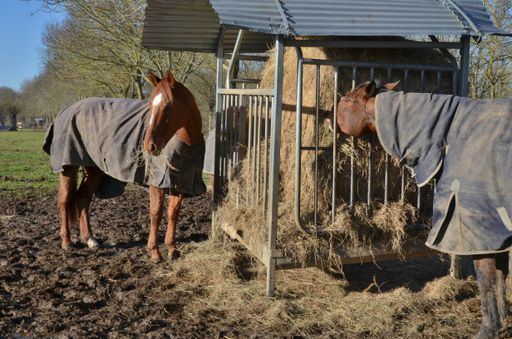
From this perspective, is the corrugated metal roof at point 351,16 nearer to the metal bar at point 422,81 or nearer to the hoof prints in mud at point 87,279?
the metal bar at point 422,81

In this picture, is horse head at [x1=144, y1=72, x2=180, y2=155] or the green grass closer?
horse head at [x1=144, y1=72, x2=180, y2=155]

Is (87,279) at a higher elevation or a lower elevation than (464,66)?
lower

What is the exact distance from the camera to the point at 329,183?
4453 millimetres

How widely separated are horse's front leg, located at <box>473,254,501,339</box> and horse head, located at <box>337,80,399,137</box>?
4.42 feet

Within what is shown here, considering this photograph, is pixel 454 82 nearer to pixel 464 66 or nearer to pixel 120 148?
pixel 464 66

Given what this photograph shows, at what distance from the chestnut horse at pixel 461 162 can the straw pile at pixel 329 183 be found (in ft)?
1.75

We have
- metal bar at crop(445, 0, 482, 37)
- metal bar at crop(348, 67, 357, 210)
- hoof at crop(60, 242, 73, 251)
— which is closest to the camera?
metal bar at crop(348, 67, 357, 210)

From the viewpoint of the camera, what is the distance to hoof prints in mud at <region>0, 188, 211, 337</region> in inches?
154

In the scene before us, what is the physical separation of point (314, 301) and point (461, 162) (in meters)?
1.81

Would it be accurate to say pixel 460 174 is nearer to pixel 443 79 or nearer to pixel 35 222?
pixel 443 79

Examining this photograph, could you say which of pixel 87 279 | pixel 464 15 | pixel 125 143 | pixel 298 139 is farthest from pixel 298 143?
pixel 87 279

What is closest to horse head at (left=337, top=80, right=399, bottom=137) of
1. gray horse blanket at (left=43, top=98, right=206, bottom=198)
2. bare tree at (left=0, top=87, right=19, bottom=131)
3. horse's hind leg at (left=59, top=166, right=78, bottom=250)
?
gray horse blanket at (left=43, top=98, right=206, bottom=198)

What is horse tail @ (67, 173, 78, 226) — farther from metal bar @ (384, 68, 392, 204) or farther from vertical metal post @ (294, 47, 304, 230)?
metal bar @ (384, 68, 392, 204)

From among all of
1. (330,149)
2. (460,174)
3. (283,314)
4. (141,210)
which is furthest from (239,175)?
(141,210)
